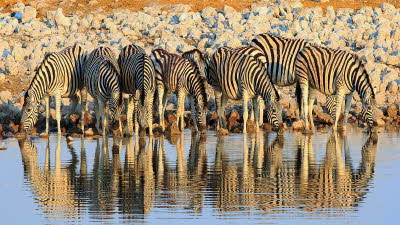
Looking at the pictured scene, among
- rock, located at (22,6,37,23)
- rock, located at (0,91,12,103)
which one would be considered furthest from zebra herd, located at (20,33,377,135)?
rock, located at (22,6,37,23)

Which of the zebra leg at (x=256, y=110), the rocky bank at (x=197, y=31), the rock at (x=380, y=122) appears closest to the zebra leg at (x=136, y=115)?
the zebra leg at (x=256, y=110)

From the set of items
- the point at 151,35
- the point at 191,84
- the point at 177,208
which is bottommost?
the point at 177,208

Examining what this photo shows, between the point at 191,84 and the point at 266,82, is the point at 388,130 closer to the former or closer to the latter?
the point at 266,82

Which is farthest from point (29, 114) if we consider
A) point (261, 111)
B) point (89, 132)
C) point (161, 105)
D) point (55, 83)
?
point (261, 111)

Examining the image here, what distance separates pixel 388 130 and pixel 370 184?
32.0 feet

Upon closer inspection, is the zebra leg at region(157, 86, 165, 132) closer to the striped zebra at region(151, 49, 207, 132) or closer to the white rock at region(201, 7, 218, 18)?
the striped zebra at region(151, 49, 207, 132)

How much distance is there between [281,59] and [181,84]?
3.13 m

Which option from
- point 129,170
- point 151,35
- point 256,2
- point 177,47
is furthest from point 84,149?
point 256,2

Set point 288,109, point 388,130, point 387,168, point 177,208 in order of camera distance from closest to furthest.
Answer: point 177,208, point 387,168, point 388,130, point 288,109

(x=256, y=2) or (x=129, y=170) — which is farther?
(x=256, y=2)

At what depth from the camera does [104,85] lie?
2391 centimetres

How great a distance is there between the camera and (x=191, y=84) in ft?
80.2

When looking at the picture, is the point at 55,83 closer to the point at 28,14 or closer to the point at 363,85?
the point at 363,85

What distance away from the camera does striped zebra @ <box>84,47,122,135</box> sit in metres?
23.6
